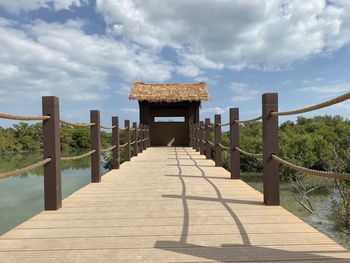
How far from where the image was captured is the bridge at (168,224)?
1.79m

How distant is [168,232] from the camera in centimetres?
215

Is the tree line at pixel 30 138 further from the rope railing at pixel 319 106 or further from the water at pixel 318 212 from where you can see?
the rope railing at pixel 319 106

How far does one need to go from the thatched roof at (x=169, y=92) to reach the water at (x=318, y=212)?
150 inches

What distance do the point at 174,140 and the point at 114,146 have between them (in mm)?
8113

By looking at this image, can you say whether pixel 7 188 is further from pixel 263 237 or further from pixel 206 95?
pixel 263 237

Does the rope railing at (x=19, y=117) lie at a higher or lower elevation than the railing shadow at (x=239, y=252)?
higher

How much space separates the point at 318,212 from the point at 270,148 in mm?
6954

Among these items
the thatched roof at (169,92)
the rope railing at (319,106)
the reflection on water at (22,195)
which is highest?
the thatched roof at (169,92)

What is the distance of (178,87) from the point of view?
48.1ft

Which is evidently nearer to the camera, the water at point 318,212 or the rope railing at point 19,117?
the rope railing at point 19,117

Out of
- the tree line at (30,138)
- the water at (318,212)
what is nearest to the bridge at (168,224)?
the water at (318,212)

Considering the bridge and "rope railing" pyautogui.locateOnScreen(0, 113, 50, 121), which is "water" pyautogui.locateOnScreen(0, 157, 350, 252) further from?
"rope railing" pyautogui.locateOnScreen(0, 113, 50, 121)

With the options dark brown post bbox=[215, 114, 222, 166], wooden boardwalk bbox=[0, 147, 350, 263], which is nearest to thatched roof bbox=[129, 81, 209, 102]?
dark brown post bbox=[215, 114, 222, 166]

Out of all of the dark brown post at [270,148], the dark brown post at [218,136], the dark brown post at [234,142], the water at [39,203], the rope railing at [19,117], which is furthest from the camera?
the water at [39,203]
